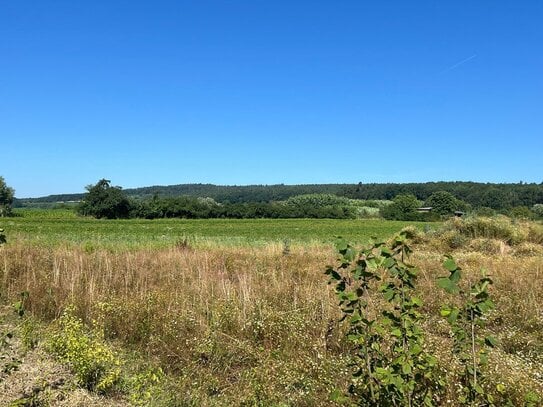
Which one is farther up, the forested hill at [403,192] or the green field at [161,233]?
the forested hill at [403,192]

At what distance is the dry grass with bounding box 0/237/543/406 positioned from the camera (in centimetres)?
434

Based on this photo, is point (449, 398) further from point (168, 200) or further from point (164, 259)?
point (168, 200)

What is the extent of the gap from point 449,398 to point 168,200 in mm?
70725

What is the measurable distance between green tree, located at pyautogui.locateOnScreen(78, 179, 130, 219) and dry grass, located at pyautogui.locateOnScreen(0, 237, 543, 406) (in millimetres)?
58289

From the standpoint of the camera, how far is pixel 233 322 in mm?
6074

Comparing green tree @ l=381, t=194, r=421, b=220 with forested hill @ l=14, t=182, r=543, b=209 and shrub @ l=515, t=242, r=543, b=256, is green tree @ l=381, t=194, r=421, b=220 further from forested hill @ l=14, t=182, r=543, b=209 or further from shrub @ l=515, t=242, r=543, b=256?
shrub @ l=515, t=242, r=543, b=256

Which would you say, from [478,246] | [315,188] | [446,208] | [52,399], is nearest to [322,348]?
[52,399]

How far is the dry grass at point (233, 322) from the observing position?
14.2 ft

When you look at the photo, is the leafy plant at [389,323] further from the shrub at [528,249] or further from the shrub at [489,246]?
the shrub at [528,249]

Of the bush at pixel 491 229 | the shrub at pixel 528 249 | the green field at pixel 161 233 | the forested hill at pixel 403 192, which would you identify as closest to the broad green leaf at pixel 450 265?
the green field at pixel 161 233

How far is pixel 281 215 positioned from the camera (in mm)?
74062

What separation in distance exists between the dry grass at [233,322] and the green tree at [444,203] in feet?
245

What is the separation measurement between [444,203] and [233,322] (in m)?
85.4

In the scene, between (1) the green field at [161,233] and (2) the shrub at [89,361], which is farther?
(1) the green field at [161,233]
